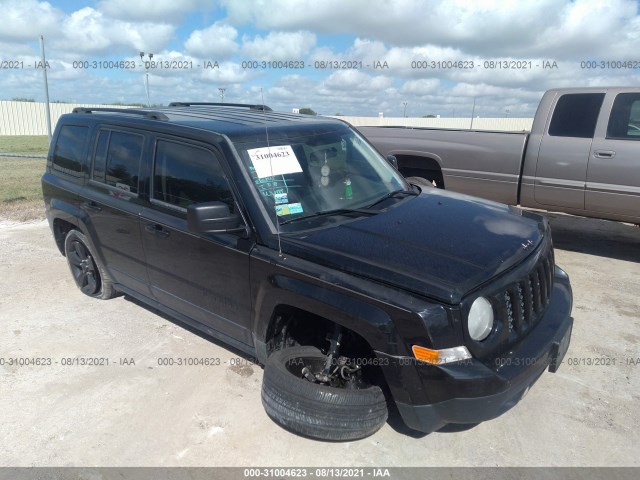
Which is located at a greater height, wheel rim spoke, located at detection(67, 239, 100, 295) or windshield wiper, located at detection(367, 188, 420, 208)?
windshield wiper, located at detection(367, 188, 420, 208)

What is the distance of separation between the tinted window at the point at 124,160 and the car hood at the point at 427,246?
163 centimetres

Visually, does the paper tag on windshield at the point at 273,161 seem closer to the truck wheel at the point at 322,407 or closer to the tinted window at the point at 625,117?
the truck wheel at the point at 322,407

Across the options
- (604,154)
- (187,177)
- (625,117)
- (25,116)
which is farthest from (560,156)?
(25,116)

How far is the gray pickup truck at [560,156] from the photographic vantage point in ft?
19.1

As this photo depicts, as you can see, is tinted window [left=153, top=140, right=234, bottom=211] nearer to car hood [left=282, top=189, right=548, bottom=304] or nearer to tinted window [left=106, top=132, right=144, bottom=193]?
tinted window [left=106, top=132, right=144, bottom=193]

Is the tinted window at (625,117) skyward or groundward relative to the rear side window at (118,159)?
skyward

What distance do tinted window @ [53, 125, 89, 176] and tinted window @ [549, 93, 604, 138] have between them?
542cm

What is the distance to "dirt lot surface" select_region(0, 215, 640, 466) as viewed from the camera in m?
2.85

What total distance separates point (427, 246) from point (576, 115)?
459 centimetres

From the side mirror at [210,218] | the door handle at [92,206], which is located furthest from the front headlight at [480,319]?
the door handle at [92,206]

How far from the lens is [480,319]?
252cm

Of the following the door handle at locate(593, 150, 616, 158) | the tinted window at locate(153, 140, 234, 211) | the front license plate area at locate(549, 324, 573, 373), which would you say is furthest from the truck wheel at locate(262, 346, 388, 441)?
the door handle at locate(593, 150, 616, 158)

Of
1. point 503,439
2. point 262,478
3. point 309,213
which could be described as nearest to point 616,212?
point 503,439

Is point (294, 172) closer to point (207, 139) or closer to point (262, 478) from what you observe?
point (207, 139)
